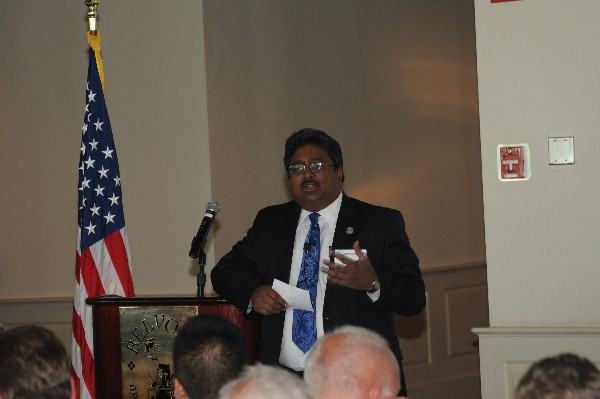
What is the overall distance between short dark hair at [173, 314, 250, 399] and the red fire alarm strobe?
2.21 meters

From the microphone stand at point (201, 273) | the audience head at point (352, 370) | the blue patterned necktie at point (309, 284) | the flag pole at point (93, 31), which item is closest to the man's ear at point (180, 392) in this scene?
the audience head at point (352, 370)

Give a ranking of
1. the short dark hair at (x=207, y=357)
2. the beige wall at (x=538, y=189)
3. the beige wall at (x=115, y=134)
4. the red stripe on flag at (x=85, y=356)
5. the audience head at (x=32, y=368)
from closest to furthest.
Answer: the audience head at (x=32, y=368) < the short dark hair at (x=207, y=357) < the beige wall at (x=538, y=189) < the red stripe on flag at (x=85, y=356) < the beige wall at (x=115, y=134)

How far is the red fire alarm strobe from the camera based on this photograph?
4.24 meters

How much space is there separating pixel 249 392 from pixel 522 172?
9.13 feet

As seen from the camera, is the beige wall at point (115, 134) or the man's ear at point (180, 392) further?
the beige wall at point (115, 134)

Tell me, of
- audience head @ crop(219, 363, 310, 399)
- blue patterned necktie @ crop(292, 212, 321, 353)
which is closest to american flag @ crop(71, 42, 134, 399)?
blue patterned necktie @ crop(292, 212, 321, 353)

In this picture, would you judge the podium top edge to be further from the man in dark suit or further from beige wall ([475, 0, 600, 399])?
beige wall ([475, 0, 600, 399])

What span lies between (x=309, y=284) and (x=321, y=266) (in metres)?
0.08

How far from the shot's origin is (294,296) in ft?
12.1

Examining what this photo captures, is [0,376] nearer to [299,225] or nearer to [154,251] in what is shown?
[299,225]

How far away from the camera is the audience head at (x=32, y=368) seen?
5.92 feet

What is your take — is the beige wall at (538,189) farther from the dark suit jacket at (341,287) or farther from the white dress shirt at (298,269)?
the white dress shirt at (298,269)

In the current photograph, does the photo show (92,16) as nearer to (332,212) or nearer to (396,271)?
(332,212)

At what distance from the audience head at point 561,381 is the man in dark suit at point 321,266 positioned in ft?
5.93
